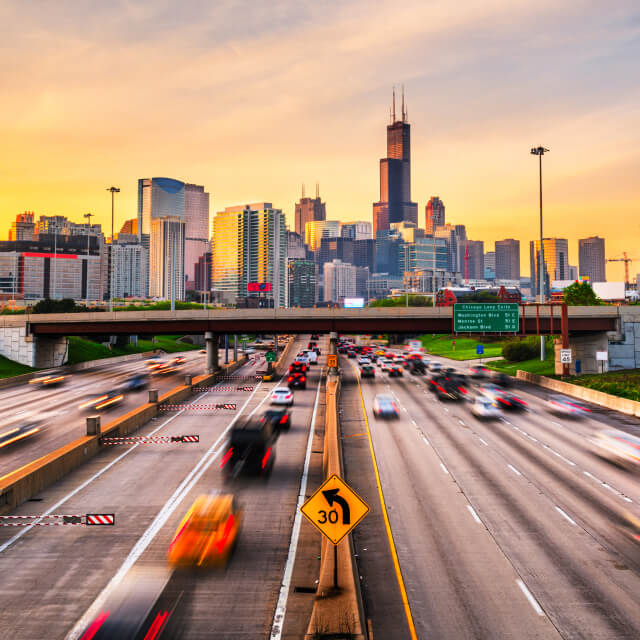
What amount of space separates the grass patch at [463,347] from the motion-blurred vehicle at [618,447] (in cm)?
6657

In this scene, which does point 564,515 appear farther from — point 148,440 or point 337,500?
point 148,440

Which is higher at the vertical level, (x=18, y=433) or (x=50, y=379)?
(x=50, y=379)

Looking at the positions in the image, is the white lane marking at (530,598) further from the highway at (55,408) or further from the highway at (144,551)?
the highway at (55,408)

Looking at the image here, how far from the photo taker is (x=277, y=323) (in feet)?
219

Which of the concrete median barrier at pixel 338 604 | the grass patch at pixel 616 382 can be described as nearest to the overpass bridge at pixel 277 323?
the grass patch at pixel 616 382

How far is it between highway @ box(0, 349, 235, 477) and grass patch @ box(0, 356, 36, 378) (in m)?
5.65

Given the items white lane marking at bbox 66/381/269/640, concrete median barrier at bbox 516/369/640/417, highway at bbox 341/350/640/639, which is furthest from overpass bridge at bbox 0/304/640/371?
white lane marking at bbox 66/381/269/640

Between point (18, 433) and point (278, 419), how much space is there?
1632 cm

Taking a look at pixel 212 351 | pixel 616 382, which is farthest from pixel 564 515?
pixel 212 351

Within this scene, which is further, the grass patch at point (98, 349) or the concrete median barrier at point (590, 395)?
the grass patch at point (98, 349)

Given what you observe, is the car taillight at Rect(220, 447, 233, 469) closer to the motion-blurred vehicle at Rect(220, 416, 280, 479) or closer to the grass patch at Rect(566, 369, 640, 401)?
the motion-blurred vehicle at Rect(220, 416, 280, 479)

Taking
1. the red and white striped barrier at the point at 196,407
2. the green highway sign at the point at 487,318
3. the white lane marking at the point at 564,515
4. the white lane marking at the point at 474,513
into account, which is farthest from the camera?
the green highway sign at the point at 487,318

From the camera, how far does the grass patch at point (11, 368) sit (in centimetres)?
6626

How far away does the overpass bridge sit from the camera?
5997 centimetres
